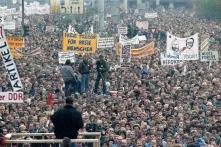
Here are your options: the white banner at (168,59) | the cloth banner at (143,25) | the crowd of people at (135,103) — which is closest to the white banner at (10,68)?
the crowd of people at (135,103)

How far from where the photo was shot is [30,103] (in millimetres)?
24625

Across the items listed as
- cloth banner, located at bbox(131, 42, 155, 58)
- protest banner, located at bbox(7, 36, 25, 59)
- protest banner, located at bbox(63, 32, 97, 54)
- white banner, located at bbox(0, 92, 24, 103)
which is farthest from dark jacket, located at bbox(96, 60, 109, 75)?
white banner, located at bbox(0, 92, 24, 103)

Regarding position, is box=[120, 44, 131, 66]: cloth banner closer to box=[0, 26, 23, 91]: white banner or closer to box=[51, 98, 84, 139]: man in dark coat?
box=[0, 26, 23, 91]: white banner

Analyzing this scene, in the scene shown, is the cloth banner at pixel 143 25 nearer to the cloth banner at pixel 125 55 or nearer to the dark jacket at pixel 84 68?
the cloth banner at pixel 125 55

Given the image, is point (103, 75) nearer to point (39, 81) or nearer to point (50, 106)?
point (39, 81)

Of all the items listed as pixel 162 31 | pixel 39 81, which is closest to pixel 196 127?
pixel 39 81

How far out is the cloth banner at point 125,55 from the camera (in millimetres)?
33312

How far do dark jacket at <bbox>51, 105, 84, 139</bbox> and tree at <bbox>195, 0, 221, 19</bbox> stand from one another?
260 feet

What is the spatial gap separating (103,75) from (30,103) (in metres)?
5.02

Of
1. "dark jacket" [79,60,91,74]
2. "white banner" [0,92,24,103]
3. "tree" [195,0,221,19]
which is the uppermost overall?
"white banner" [0,92,24,103]

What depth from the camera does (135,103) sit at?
24438 mm

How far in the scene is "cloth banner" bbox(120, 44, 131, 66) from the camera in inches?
1312

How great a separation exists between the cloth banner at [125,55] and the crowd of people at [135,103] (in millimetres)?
358

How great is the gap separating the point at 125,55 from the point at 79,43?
5.87ft
